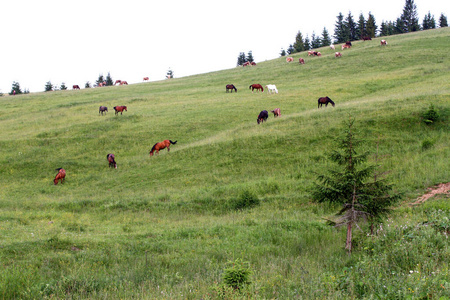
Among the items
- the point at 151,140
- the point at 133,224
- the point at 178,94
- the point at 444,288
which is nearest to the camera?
the point at 444,288

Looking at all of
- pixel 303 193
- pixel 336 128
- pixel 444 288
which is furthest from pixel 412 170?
pixel 444 288

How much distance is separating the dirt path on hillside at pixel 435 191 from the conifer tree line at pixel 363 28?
89.7 meters

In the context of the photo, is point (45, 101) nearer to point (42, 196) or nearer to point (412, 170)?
point (42, 196)

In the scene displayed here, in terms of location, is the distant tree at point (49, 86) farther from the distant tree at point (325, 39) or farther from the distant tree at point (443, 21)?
the distant tree at point (443, 21)

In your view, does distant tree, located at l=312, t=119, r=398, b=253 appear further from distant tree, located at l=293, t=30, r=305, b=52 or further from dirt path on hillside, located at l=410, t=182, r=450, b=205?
distant tree, located at l=293, t=30, r=305, b=52

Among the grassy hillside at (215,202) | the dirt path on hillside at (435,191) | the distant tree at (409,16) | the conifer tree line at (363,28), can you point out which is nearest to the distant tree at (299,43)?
the conifer tree line at (363,28)

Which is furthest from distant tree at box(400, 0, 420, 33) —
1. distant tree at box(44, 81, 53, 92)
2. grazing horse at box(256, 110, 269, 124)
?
distant tree at box(44, 81, 53, 92)

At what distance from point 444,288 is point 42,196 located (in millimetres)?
20295

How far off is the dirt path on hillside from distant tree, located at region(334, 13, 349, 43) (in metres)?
90.2

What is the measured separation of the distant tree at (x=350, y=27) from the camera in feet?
304

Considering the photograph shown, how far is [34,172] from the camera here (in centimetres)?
2356

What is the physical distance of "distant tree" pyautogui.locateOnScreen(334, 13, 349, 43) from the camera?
9262 centimetres

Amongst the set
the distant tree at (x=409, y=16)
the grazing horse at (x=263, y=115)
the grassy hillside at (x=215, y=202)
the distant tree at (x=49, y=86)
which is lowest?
the grassy hillside at (x=215, y=202)

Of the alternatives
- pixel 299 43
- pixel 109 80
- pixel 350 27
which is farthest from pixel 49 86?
pixel 350 27
